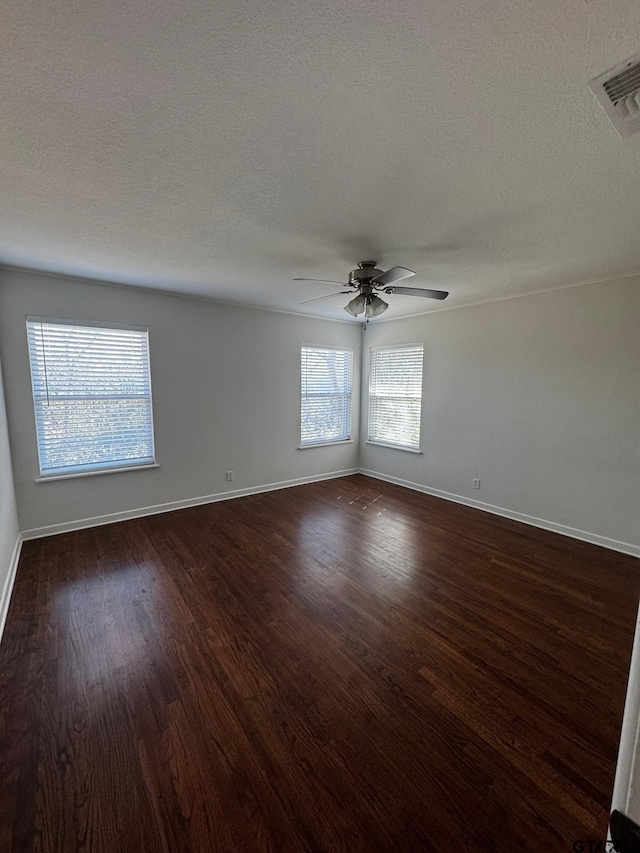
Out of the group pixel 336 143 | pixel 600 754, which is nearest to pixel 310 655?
pixel 600 754

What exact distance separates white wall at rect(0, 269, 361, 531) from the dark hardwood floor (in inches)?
30.6

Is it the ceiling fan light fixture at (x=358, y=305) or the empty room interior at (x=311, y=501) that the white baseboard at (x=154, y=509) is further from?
the ceiling fan light fixture at (x=358, y=305)

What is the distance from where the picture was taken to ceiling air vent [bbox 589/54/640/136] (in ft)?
3.51

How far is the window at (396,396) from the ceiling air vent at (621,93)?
354 centimetres

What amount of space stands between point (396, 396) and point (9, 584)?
4.69 metres

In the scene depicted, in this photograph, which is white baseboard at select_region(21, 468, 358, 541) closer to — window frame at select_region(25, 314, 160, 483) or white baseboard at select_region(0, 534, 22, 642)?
white baseboard at select_region(0, 534, 22, 642)

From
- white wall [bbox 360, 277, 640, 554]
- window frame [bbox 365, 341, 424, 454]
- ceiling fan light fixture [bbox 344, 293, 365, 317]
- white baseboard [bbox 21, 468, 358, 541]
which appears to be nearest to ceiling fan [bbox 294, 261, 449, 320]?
ceiling fan light fixture [bbox 344, 293, 365, 317]

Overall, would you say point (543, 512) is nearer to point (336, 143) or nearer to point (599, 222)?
point (599, 222)

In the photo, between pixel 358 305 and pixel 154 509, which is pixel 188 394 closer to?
pixel 154 509

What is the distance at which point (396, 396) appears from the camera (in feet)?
17.1

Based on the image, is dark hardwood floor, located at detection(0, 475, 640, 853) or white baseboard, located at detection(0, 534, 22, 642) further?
white baseboard, located at detection(0, 534, 22, 642)

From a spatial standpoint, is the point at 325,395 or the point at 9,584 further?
the point at 325,395

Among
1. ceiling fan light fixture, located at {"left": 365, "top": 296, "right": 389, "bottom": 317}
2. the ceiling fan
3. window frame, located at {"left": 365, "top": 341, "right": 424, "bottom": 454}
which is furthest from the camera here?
window frame, located at {"left": 365, "top": 341, "right": 424, "bottom": 454}

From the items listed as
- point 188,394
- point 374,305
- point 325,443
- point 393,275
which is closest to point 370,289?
point 374,305
